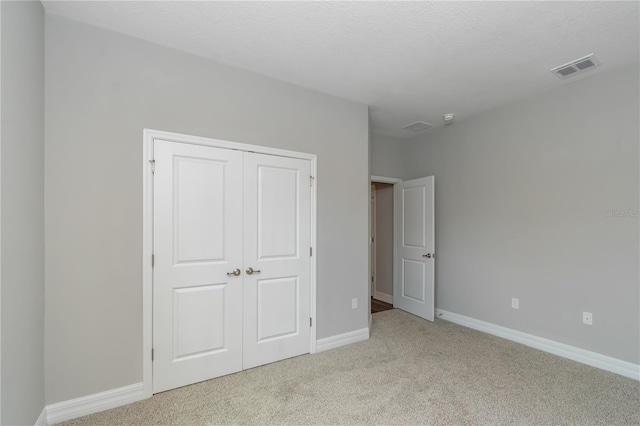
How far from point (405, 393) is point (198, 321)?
70.3 inches

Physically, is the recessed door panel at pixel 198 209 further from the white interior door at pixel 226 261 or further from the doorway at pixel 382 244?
the doorway at pixel 382 244

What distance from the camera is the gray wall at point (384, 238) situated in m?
5.22

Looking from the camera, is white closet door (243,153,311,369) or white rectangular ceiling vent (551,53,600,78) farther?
white closet door (243,153,311,369)

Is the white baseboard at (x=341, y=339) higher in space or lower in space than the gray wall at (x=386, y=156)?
lower

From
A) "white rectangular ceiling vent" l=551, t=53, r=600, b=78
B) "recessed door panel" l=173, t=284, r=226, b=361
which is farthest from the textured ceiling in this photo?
"recessed door panel" l=173, t=284, r=226, b=361

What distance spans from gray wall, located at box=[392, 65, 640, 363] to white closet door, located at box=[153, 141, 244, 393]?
305cm

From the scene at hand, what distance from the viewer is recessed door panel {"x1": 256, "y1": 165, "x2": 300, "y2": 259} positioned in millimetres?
2893

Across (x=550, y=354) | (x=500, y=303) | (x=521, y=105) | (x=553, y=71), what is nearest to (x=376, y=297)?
(x=500, y=303)

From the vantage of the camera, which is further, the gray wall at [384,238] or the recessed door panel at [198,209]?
the gray wall at [384,238]

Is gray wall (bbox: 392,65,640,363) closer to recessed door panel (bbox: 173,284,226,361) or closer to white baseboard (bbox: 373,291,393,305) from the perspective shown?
white baseboard (bbox: 373,291,393,305)

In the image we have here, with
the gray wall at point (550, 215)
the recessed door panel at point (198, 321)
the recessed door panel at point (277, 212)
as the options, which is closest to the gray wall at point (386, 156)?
the gray wall at point (550, 215)

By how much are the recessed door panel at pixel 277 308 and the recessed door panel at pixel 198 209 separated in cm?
59

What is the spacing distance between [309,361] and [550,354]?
2.50 m

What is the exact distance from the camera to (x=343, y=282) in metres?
3.39
